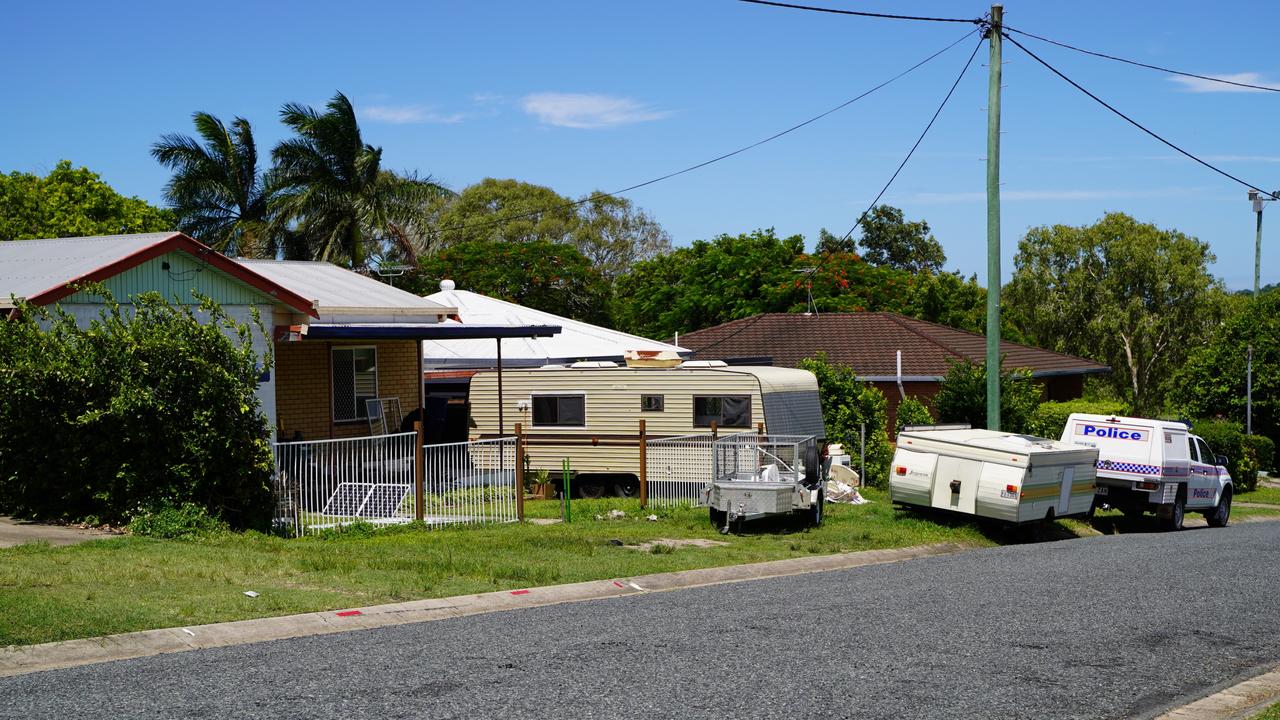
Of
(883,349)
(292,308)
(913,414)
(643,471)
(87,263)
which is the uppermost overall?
(87,263)

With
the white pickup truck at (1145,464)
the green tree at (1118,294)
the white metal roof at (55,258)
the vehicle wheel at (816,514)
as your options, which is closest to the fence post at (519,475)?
the vehicle wheel at (816,514)

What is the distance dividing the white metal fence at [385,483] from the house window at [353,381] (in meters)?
6.41

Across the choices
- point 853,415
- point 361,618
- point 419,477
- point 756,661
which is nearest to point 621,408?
point 853,415

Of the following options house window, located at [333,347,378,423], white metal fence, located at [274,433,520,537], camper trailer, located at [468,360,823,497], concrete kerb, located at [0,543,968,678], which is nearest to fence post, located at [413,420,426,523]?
white metal fence, located at [274,433,520,537]

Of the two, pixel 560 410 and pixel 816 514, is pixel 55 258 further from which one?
pixel 816 514

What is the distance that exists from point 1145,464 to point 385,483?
572 inches

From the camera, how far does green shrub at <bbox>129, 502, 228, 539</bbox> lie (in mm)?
14539

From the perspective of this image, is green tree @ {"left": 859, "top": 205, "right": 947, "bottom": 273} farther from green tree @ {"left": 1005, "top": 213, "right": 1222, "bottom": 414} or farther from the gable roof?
the gable roof

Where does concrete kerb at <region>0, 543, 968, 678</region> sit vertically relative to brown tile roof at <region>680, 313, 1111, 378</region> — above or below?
below

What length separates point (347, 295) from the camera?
77.6ft

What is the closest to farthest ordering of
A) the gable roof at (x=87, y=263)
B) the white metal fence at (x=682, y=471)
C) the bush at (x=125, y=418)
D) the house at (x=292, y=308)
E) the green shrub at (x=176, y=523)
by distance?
the green shrub at (x=176, y=523), the bush at (x=125, y=418), the gable roof at (x=87, y=263), the house at (x=292, y=308), the white metal fence at (x=682, y=471)

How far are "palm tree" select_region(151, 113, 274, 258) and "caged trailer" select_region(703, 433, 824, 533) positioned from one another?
30.8 metres

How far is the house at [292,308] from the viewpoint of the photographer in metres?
17.2

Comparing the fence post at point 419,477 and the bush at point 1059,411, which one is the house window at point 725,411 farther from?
the bush at point 1059,411
